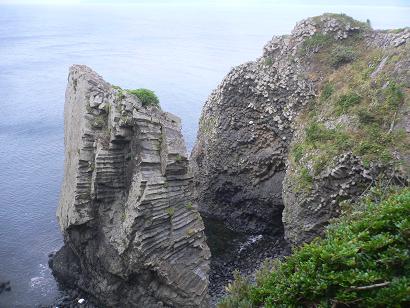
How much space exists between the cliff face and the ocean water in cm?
2042

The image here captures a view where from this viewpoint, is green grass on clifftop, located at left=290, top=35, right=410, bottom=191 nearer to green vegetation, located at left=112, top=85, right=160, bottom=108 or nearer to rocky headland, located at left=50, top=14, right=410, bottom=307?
rocky headland, located at left=50, top=14, right=410, bottom=307

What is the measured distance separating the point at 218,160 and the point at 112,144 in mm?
19715

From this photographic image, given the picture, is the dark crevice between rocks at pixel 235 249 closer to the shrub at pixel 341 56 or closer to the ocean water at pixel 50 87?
the ocean water at pixel 50 87

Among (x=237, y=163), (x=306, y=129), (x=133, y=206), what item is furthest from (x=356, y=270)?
(x=237, y=163)

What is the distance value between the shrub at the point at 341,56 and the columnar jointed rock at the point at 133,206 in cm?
2152

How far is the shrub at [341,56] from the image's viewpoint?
48.4 metres

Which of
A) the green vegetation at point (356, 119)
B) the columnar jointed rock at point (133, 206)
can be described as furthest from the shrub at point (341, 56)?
the columnar jointed rock at point (133, 206)

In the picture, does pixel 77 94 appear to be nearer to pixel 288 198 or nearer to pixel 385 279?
pixel 288 198

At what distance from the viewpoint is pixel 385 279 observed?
14195mm

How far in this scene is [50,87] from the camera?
10162 centimetres

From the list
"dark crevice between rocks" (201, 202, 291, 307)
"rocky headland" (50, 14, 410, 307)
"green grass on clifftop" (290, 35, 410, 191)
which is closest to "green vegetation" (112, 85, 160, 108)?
"rocky headland" (50, 14, 410, 307)

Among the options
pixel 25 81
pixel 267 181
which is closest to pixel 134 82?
pixel 25 81

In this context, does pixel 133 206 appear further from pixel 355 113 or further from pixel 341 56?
pixel 341 56

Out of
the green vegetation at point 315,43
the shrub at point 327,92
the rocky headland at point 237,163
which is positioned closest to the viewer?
the rocky headland at point 237,163
